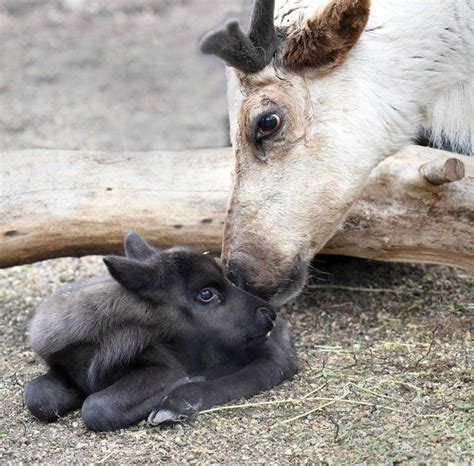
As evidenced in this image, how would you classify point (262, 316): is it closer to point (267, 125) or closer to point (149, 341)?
point (149, 341)

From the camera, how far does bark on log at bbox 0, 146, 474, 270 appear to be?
19.5 ft

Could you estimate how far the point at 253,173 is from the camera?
17.0 ft

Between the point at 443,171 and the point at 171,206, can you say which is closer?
the point at 443,171

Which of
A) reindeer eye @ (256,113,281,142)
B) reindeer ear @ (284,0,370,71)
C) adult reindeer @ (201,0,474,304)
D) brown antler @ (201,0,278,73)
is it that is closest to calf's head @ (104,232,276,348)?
adult reindeer @ (201,0,474,304)

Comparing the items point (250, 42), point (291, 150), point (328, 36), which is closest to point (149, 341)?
point (291, 150)

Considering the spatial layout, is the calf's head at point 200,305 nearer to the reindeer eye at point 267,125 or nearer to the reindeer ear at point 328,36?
the reindeer eye at point 267,125

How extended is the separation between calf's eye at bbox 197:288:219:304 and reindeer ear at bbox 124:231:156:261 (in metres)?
0.35

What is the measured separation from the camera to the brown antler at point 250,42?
488cm

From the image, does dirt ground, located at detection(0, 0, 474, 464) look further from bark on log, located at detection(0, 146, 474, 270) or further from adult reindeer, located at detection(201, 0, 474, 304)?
adult reindeer, located at detection(201, 0, 474, 304)

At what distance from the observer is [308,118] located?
16.9ft

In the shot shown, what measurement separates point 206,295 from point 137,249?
46 cm

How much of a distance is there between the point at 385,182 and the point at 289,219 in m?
1.11

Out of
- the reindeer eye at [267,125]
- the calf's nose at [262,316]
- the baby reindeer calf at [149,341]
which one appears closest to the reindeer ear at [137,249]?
the baby reindeer calf at [149,341]

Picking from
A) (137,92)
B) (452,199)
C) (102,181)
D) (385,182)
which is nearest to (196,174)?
(102,181)
